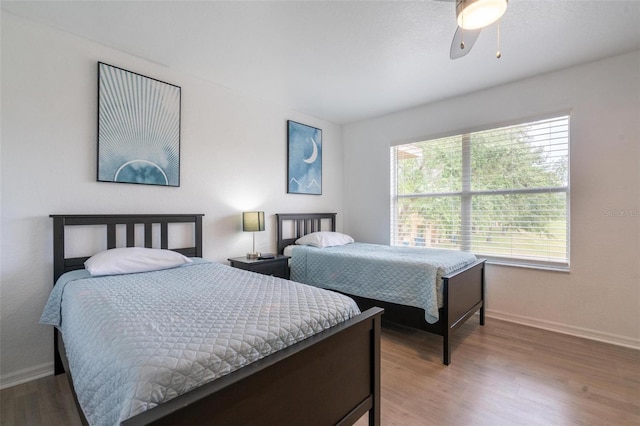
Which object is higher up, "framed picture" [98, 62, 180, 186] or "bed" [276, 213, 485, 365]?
"framed picture" [98, 62, 180, 186]

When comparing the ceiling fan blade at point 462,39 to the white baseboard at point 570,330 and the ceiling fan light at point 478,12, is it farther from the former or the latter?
the white baseboard at point 570,330

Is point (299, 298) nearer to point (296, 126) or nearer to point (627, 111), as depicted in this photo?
point (296, 126)

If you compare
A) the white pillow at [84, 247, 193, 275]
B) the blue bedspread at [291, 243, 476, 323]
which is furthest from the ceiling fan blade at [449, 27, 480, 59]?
the white pillow at [84, 247, 193, 275]

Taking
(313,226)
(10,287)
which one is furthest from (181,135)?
(313,226)

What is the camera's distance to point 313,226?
414 cm

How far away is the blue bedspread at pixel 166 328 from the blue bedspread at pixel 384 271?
3.49ft

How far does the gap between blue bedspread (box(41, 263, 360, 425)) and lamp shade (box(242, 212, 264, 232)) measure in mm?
1207

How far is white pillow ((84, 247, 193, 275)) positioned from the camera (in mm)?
2016

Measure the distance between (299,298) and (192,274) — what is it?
97cm

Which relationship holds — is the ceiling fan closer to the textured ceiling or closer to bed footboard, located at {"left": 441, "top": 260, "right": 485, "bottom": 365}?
the textured ceiling

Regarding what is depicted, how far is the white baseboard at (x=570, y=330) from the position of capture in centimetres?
254

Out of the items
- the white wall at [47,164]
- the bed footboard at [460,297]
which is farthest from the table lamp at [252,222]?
the bed footboard at [460,297]

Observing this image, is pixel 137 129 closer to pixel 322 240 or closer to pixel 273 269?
pixel 273 269

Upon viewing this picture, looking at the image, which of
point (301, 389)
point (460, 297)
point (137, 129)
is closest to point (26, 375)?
point (137, 129)
